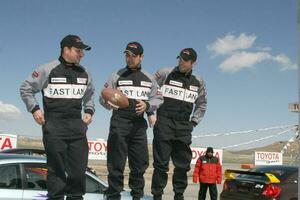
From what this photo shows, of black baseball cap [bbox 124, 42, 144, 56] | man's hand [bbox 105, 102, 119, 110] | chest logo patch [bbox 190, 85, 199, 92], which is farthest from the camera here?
chest logo patch [bbox 190, 85, 199, 92]

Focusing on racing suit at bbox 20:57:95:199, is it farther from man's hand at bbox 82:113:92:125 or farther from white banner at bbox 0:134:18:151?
white banner at bbox 0:134:18:151

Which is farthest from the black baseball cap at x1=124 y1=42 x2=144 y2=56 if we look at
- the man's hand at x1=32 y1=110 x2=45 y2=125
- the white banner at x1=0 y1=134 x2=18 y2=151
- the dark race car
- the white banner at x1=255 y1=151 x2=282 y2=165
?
the white banner at x1=255 y1=151 x2=282 y2=165

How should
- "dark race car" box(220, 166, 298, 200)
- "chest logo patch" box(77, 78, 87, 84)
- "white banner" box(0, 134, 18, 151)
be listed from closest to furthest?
"chest logo patch" box(77, 78, 87, 84)
"dark race car" box(220, 166, 298, 200)
"white banner" box(0, 134, 18, 151)

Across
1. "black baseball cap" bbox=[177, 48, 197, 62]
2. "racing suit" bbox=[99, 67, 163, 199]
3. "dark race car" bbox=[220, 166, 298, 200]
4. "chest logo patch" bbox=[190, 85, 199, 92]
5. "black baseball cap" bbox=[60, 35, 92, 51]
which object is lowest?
"dark race car" bbox=[220, 166, 298, 200]

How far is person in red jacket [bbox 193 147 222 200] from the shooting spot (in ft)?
47.4

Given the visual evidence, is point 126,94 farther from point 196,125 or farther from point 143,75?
point 196,125

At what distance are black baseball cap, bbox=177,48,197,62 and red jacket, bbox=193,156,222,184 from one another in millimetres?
8346

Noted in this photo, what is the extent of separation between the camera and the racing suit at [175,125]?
6344 millimetres

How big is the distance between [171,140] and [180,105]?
1.46 ft

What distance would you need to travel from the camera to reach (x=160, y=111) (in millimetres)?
6457

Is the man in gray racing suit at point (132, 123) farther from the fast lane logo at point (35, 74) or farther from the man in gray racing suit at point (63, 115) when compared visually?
the fast lane logo at point (35, 74)

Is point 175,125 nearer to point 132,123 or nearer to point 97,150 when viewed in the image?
point 132,123

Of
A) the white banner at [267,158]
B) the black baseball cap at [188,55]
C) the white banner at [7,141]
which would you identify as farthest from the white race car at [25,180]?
the white banner at [267,158]

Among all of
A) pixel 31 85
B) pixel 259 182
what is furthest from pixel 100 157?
pixel 31 85
